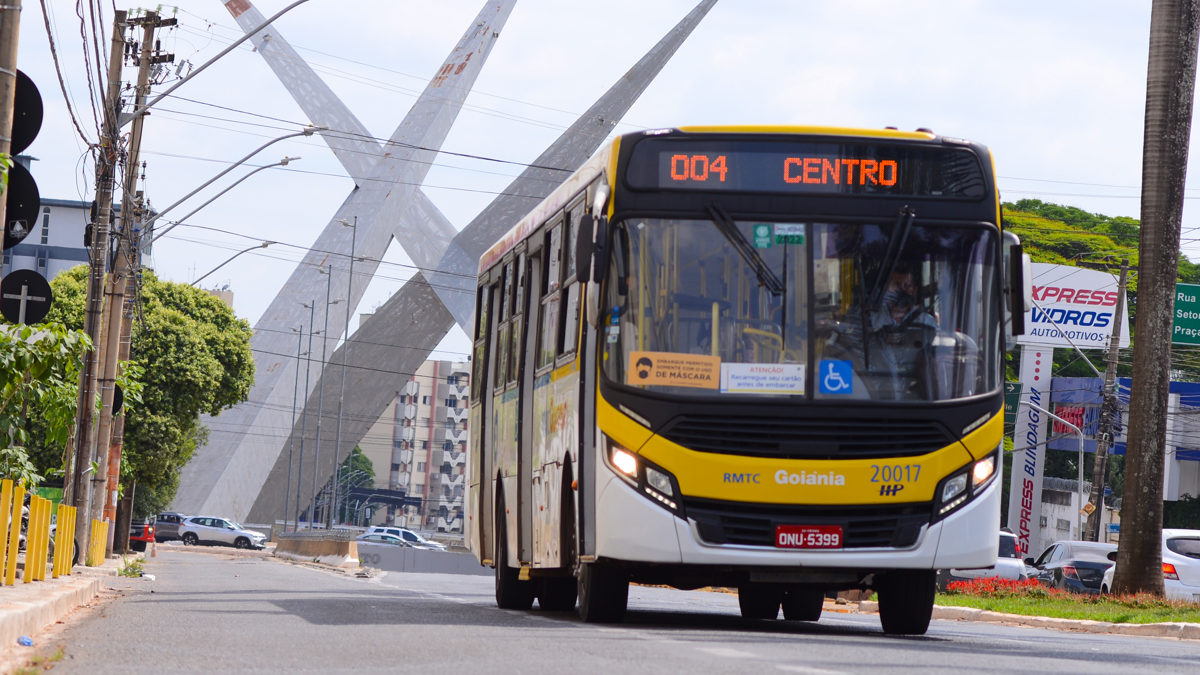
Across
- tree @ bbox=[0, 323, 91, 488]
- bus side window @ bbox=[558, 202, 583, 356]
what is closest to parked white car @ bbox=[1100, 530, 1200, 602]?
bus side window @ bbox=[558, 202, 583, 356]

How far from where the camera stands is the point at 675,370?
988 centimetres

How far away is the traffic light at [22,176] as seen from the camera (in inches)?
384

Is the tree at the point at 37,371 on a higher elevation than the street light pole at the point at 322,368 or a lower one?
lower

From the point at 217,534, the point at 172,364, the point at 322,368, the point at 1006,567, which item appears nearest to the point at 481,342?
the point at 1006,567

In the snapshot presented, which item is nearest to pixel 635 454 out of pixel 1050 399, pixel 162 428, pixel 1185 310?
pixel 1185 310

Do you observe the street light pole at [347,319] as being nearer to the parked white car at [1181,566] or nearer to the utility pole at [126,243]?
the utility pole at [126,243]

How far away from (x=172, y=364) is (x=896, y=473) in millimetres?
37018

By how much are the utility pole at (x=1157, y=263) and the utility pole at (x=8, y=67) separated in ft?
45.5

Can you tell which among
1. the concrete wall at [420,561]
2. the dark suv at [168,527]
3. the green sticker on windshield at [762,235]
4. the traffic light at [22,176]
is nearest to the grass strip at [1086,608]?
the green sticker on windshield at [762,235]

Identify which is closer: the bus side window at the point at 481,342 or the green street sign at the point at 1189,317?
the bus side window at the point at 481,342

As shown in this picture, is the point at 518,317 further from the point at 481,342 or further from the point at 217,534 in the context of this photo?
the point at 217,534

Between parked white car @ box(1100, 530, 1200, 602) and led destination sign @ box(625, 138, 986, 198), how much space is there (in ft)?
45.0

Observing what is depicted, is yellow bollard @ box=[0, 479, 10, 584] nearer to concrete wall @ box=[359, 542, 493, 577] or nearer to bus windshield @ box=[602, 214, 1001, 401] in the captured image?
bus windshield @ box=[602, 214, 1001, 401]

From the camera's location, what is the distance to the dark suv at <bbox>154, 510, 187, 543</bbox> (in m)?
66.7
